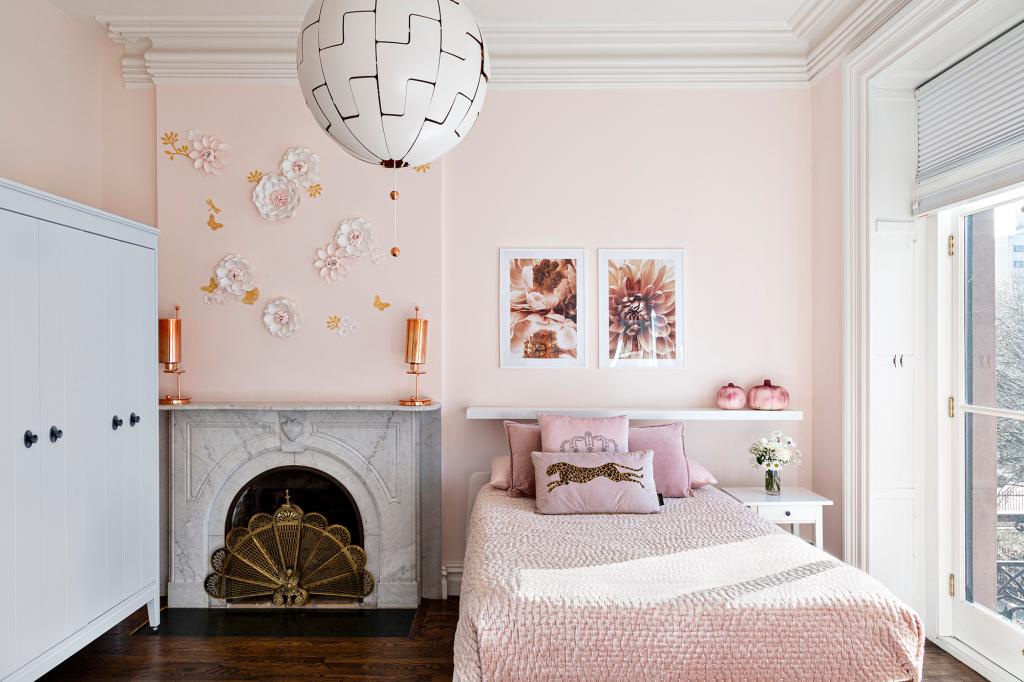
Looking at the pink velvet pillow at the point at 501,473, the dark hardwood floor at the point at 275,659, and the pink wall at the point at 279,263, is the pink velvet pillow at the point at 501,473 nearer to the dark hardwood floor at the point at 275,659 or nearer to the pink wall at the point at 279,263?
the pink wall at the point at 279,263

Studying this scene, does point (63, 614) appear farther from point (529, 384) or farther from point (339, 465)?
point (529, 384)

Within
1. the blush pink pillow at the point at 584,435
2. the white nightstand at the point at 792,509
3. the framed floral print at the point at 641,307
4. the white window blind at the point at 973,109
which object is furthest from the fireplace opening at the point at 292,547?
the white window blind at the point at 973,109

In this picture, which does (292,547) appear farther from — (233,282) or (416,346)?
(233,282)

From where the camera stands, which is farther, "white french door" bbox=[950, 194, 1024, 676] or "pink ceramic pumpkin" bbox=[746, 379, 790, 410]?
"pink ceramic pumpkin" bbox=[746, 379, 790, 410]

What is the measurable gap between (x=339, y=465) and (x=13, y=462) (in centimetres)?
141

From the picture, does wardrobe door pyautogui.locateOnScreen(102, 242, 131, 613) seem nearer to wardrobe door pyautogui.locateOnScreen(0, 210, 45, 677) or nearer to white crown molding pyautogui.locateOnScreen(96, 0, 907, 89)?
wardrobe door pyautogui.locateOnScreen(0, 210, 45, 677)

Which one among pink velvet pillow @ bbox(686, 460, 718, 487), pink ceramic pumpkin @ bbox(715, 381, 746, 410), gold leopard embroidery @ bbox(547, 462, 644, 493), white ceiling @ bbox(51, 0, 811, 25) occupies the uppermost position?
white ceiling @ bbox(51, 0, 811, 25)

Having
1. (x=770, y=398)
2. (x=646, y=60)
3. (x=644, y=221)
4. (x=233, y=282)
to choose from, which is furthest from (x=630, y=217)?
(x=233, y=282)

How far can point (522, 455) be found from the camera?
3.17m

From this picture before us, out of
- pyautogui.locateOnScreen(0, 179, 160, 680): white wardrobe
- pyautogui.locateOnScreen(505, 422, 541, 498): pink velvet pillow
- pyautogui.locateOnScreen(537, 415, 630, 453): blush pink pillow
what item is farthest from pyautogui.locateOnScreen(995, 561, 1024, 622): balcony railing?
pyautogui.locateOnScreen(0, 179, 160, 680): white wardrobe

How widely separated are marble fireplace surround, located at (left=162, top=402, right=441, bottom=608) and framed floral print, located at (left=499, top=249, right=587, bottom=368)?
599 mm

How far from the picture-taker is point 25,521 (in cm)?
238

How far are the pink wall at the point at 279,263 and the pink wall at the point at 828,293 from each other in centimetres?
200

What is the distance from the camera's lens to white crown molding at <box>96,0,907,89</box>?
11.0 ft
